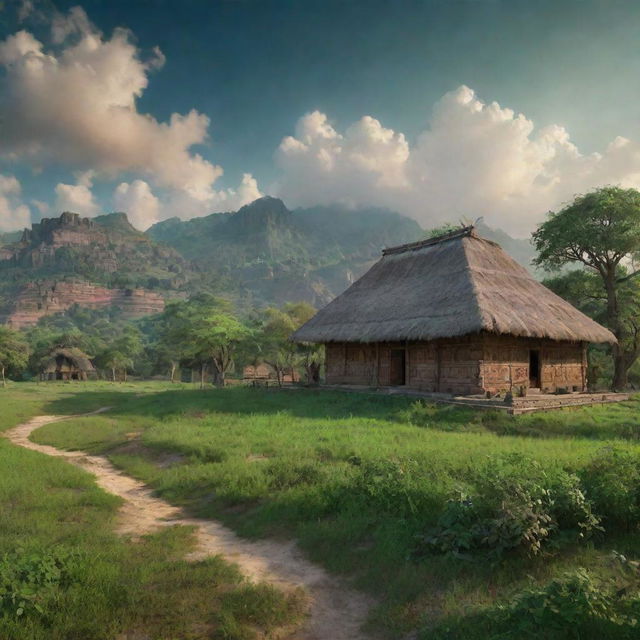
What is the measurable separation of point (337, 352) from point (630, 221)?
16077 millimetres

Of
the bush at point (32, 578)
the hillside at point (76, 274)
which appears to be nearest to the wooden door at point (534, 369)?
the bush at point (32, 578)

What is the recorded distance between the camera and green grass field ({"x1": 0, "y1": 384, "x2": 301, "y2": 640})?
12.4ft

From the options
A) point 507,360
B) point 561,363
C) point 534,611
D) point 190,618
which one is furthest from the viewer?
point 561,363

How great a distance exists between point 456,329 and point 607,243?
13.0 meters

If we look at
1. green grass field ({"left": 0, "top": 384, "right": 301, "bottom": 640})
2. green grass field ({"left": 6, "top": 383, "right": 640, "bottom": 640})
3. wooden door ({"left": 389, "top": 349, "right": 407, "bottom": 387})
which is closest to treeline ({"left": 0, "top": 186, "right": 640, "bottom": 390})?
wooden door ({"left": 389, "top": 349, "right": 407, "bottom": 387})

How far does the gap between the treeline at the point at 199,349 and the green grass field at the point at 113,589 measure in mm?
19184

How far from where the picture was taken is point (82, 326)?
121250 mm

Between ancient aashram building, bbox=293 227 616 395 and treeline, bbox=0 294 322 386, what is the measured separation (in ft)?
13.6

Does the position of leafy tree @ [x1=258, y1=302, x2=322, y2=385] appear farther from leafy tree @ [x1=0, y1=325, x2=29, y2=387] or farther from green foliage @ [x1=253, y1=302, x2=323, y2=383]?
leafy tree @ [x1=0, y1=325, x2=29, y2=387]

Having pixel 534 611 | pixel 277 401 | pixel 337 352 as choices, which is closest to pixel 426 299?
pixel 337 352

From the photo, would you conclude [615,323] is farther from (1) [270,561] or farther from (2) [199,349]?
(2) [199,349]

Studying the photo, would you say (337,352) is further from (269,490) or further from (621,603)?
(621,603)

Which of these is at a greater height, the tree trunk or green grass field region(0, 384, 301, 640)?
the tree trunk

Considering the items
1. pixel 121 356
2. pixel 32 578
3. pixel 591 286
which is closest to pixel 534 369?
pixel 591 286
